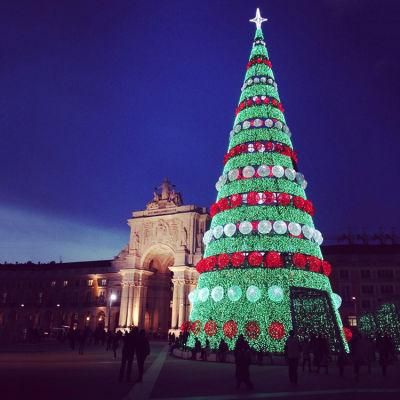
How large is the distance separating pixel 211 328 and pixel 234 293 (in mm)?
2387

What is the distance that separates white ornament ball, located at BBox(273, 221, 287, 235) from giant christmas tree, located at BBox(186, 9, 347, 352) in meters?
0.06

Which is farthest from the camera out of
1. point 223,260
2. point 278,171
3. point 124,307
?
point 124,307

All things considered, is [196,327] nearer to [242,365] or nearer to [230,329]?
[230,329]

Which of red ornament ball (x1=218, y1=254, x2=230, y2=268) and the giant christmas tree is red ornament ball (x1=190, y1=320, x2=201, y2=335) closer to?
the giant christmas tree

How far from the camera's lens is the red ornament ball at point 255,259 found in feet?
76.1

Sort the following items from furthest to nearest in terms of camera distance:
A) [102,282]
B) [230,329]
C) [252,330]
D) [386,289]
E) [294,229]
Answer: [102,282] → [386,289] → [294,229] → [230,329] → [252,330]

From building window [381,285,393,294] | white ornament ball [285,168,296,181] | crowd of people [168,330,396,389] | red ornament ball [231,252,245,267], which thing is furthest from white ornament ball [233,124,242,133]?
building window [381,285,393,294]

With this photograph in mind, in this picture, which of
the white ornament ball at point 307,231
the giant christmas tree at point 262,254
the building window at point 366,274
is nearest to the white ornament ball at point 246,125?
the giant christmas tree at point 262,254

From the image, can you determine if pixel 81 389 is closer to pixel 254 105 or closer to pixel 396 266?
pixel 254 105

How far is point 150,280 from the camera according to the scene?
65.4m

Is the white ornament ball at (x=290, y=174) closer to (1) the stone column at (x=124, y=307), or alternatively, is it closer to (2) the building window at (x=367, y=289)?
(2) the building window at (x=367, y=289)

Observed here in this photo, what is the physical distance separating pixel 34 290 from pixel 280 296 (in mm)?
67376

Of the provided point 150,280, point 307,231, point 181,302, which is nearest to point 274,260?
point 307,231

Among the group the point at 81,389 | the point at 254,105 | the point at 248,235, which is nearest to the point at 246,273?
the point at 248,235
